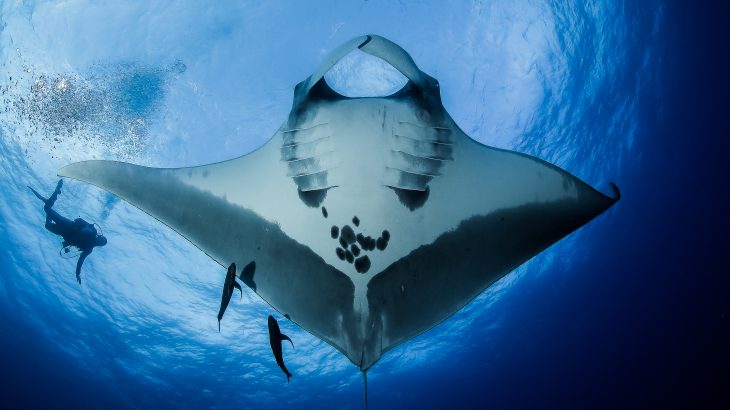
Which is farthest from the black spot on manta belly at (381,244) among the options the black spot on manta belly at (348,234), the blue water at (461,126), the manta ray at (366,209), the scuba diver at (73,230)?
the scuba diver at (73,230)

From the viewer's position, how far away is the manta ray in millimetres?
2357

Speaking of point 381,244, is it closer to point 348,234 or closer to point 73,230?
point 348,234

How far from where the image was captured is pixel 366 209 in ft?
8.29

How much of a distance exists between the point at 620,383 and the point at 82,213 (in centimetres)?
3204

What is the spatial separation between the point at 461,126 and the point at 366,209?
738cm

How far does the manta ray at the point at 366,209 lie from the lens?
2357 millimetres

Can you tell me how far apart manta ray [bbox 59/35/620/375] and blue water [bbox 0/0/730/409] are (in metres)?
5.80

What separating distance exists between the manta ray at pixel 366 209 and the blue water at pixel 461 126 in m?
5.80

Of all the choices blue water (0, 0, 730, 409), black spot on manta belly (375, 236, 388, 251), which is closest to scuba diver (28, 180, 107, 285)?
blue water (0, 0, 730, 409)

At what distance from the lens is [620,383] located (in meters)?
25.9

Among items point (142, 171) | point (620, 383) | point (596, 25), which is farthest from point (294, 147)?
point (620, 383)

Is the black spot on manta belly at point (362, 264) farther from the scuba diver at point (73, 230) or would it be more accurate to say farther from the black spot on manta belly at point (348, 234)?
the scuba diver at point (73, 230)

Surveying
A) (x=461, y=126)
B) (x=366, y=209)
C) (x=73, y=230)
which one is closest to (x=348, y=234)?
(x=366, y=209)

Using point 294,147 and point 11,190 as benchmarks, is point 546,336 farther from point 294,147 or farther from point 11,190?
point 11,190
